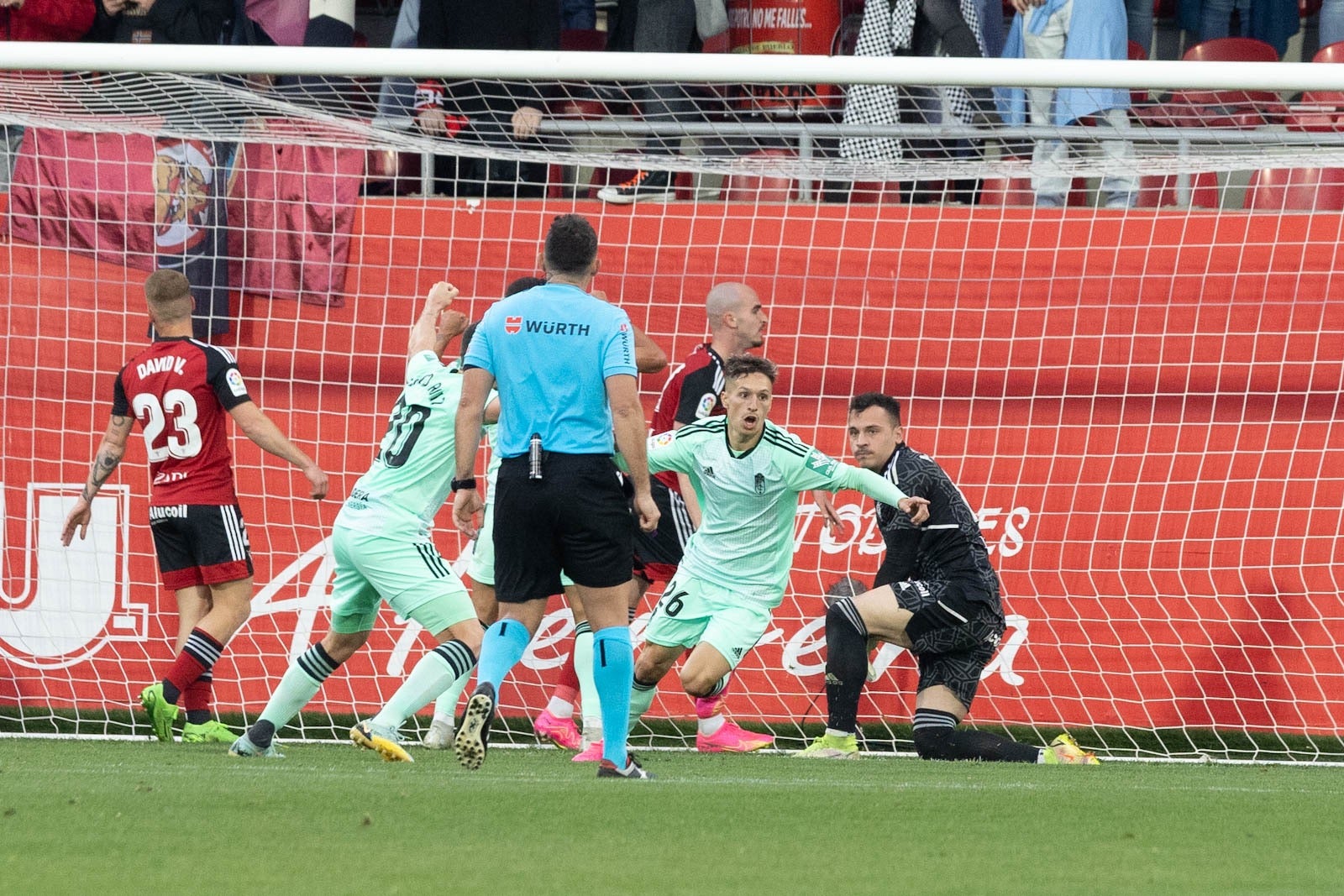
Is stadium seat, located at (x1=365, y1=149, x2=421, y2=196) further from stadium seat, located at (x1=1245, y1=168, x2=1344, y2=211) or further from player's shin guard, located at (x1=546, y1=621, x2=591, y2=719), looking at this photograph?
stadium seat, located at (x1=1245, y1=168, x2=1344, y2=211)

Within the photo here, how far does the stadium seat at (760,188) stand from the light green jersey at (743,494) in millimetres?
2781

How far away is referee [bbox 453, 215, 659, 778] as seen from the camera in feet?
17.4

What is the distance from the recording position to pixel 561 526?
5305 millimetres

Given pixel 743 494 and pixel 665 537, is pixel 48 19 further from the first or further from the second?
pixel 743 494

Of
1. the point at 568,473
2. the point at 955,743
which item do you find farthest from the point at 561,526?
the point at 955,743

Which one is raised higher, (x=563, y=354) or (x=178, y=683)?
(x=563, y=354)

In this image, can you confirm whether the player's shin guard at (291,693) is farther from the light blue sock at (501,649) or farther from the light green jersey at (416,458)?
the light blue sock at (501,649)

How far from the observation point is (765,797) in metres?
4.90

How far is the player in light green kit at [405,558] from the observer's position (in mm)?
6418

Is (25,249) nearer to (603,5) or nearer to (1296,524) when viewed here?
(603,5)

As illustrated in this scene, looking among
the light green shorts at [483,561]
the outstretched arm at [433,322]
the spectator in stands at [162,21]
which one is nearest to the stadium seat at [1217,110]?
the outstretched arm at [433,322]

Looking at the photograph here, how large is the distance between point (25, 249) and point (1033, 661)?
230 inches

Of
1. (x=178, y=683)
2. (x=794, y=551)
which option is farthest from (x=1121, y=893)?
(x=794, y=551)

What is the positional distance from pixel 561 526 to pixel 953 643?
7.97ft
